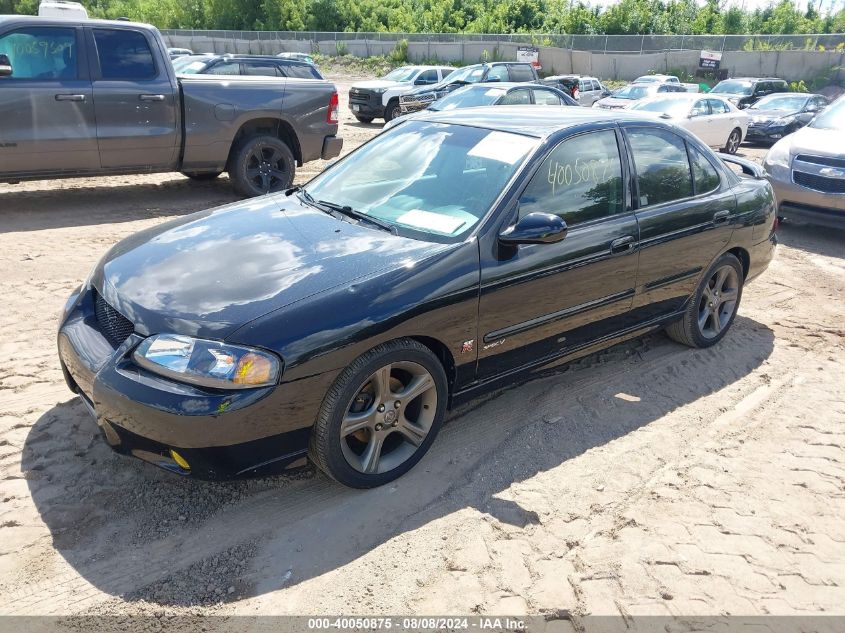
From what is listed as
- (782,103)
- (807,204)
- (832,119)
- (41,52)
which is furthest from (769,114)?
(41,52)

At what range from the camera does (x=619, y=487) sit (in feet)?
11.7

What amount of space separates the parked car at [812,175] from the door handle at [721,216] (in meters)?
4.37

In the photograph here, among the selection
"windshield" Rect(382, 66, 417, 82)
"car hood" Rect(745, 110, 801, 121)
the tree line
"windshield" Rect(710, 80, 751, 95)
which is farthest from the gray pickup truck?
the tree line

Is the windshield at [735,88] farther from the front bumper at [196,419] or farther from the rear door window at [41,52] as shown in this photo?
the front bumper at [196,419]

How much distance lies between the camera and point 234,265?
134 inches

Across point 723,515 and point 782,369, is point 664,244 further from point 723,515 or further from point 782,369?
point 723,515

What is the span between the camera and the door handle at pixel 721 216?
484cm

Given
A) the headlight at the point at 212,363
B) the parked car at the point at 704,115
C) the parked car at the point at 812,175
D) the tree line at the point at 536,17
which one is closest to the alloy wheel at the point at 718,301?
the headlight at the point at 212,363

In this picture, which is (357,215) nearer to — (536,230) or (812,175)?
→ (536,230)

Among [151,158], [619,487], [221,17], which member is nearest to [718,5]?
[221,17]

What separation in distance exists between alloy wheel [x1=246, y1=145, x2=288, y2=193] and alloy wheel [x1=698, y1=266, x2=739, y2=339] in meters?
5.93

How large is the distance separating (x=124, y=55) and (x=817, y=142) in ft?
27.6

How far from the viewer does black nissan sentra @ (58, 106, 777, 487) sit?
9.68ft

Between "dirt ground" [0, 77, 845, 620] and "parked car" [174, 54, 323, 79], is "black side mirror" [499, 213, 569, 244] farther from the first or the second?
"parked car" [174, 54, 323, 79]
